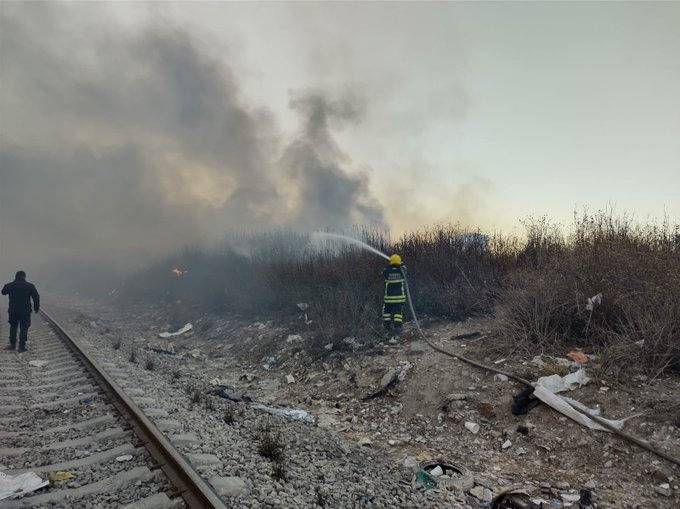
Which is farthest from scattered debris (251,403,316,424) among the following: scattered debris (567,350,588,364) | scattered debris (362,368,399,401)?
scattered debris (567,350,588,364)

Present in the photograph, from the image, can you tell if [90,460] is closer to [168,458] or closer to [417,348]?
[168,458]

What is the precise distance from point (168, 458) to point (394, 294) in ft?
17.8

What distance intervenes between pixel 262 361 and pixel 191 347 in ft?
10.2

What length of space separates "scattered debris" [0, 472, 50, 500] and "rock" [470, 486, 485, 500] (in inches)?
145

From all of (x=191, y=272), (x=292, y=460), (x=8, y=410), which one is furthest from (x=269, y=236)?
(x=292, y=460)

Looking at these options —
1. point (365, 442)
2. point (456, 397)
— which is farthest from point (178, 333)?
point (456, 397)

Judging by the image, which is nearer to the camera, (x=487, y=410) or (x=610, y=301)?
(x=487, y=410)

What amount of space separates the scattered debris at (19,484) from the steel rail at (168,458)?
85 centimetres

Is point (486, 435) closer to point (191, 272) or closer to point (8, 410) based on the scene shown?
point (8, 410)

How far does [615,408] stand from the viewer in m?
4.85

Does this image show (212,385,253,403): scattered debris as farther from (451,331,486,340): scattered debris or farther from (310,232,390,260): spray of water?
(310,232,390,260): spray of water

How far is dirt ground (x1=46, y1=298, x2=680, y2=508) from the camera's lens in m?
4.15

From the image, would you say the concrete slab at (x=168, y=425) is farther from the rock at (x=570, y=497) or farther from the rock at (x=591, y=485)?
the rock at (x=591, y=485)

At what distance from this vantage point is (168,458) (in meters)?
3.71
